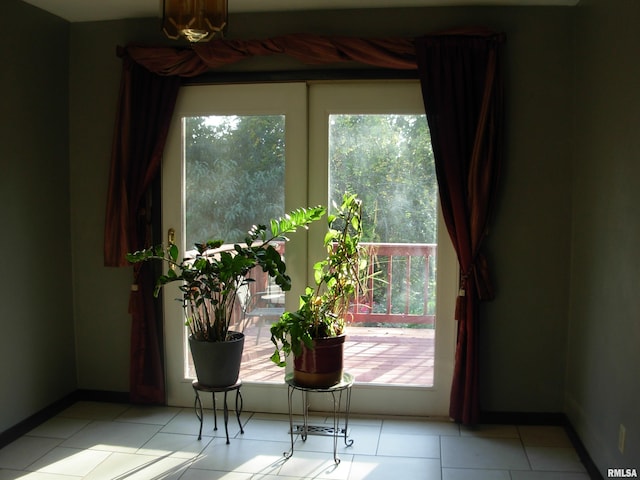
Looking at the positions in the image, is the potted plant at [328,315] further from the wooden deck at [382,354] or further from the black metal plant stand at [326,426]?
the wooden deck at [382,354]

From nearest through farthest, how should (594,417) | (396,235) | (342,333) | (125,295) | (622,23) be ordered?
(622,23) < (594,417) < (342,333) < (396,235) < (125,295)

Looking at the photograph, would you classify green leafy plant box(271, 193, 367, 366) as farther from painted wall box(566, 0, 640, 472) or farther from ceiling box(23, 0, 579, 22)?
painted wall box(566, 0, 640, 472)

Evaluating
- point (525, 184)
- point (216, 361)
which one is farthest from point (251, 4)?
point (216, 361)

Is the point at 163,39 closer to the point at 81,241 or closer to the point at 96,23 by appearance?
the point at 96,23

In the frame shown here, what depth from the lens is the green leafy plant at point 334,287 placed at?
321 cm

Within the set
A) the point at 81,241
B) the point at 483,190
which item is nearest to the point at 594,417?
the point at 483,190

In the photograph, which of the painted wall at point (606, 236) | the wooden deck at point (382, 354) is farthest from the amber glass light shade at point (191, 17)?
the wooden deck at point (382, 354)

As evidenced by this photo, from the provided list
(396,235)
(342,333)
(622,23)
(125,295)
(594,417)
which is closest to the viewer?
(622,23)

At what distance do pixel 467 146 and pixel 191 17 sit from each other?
2.02 m

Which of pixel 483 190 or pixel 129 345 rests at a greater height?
pixel 483 190

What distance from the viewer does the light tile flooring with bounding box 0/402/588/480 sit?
3.00 meters

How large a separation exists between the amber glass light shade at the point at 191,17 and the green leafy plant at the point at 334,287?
161 cm

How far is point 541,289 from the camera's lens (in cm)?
355

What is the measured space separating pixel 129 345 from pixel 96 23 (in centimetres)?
204
